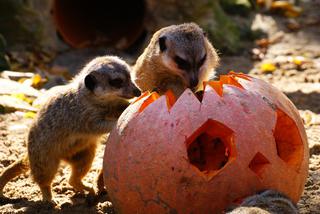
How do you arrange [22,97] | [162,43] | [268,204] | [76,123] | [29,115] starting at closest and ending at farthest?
[268,204] < [76,123] < [162,43] < [29,115] < [22,97]

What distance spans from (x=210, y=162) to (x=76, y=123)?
1333 mm

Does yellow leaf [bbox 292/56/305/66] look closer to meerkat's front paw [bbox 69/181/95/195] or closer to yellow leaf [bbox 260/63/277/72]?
yellow leaf [bbox 260/63/277/72]

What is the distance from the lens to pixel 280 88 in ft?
24.4

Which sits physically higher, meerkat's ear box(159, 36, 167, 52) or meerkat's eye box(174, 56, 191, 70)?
meerkat's ear box(159, 36, 167, 52)

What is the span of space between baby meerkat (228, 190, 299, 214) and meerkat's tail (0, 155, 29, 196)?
7.09 ft

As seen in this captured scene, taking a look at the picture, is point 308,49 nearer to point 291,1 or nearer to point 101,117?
point 291,1

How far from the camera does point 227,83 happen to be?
12.5ft

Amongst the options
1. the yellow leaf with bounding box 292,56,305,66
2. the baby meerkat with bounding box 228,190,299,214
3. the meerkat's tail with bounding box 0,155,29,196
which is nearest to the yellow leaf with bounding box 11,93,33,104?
the meerkat's tail with bounding box 0,155,29,196

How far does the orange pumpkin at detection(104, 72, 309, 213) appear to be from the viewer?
11.3ft

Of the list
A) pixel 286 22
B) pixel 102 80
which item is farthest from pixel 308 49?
pixel 102 80

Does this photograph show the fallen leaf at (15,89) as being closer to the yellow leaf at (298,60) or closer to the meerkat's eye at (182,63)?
the meerkat's eye at (182,63)

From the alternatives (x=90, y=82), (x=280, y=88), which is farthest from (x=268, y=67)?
(x=90, y=82)

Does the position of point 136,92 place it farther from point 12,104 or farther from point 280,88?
point 280,88

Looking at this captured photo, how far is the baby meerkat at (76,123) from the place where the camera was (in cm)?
468
